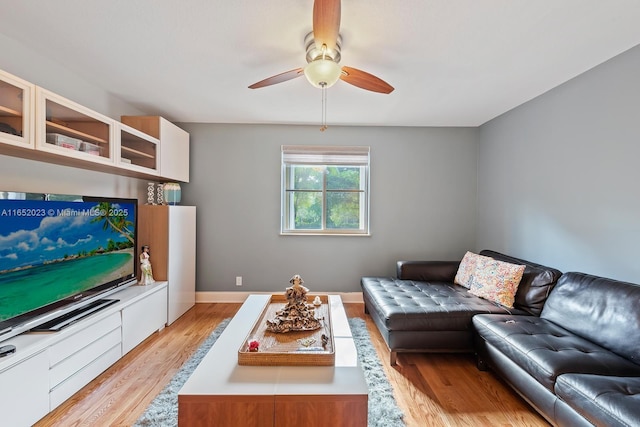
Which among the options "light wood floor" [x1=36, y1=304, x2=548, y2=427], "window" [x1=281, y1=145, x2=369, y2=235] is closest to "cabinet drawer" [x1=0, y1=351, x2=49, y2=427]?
"light wood floor" [x1=36, y1=304, x2=548, y2=427]

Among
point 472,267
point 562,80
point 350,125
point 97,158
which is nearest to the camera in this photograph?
point 97,158

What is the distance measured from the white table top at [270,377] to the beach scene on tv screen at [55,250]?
1154mm

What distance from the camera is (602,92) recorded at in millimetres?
2041

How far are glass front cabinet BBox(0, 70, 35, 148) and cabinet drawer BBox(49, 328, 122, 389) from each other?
134cm

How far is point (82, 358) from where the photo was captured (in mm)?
1864

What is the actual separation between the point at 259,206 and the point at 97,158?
1.81 metres

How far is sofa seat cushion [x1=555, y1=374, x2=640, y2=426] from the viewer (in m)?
1.14

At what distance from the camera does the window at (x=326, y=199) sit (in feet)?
12.1

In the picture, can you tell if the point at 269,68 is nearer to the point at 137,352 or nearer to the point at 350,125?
the point at 350,125

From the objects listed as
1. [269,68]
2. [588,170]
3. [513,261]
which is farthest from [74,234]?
[588,170]

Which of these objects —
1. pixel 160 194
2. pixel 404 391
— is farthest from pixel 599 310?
pixel 160 194

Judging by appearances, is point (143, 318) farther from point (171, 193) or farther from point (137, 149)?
point (137, 149)

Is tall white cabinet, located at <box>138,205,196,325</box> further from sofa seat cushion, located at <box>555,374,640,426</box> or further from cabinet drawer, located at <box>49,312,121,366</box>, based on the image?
sofa seat cushion, located at <box>555,374,640,426</box>

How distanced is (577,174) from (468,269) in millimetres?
1253
